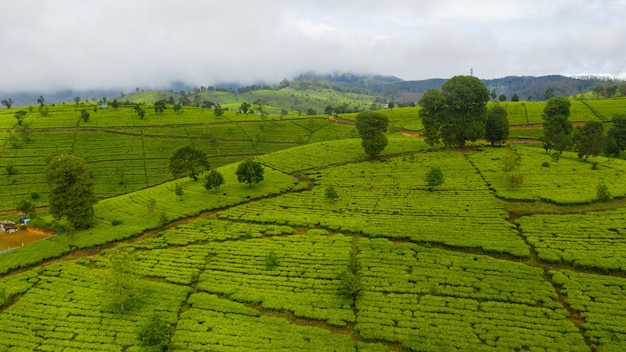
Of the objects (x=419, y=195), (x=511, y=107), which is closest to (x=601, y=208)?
(x=419, y=195)

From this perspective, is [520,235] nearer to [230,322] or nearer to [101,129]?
[230,322]

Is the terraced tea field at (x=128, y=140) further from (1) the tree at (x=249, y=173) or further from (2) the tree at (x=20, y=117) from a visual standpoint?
(1) the tree at (x=249, y=173)

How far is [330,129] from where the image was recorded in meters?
151

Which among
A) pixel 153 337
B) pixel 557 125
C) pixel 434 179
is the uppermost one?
pixel 557 125

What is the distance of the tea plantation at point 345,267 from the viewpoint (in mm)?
36031

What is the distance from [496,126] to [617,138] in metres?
30.6

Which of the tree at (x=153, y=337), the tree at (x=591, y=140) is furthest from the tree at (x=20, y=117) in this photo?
the tree at (x=591, y=140)

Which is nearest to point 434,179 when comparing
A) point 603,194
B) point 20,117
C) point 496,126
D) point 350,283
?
point 603,194

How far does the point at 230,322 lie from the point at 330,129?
119 meters

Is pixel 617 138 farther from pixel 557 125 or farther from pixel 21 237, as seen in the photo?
pixel 21 237

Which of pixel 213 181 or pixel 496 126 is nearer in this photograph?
pixel 213 181

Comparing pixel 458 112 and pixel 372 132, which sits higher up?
pixel 458 112

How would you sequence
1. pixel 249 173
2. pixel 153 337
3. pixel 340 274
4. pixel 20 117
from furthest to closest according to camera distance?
pixel 20 117 → pixel 249 173 → pixel 340 274 → pixel 153 337

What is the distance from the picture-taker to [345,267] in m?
46.0
